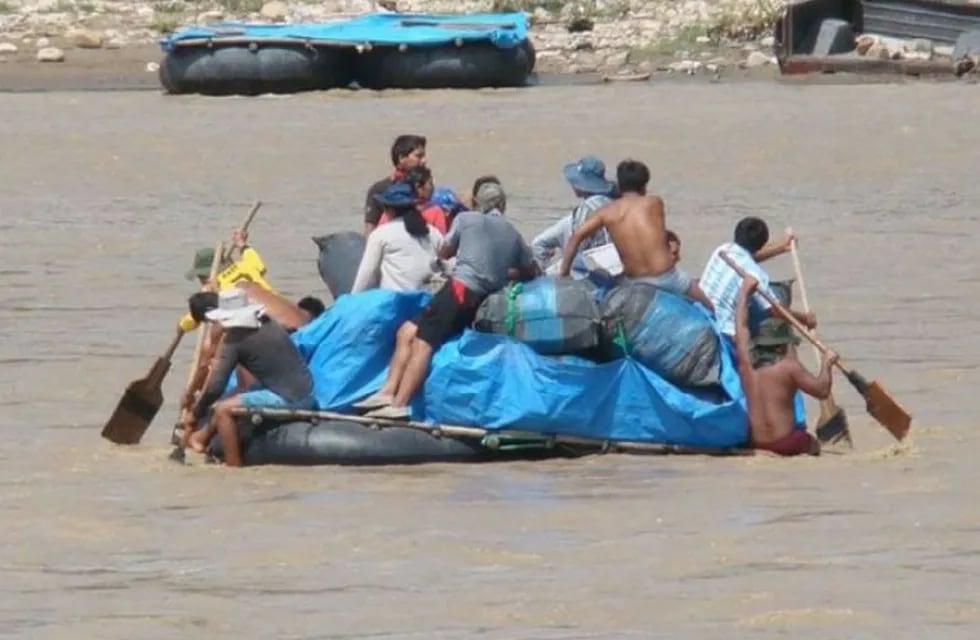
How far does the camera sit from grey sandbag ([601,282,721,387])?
10953 millimetres

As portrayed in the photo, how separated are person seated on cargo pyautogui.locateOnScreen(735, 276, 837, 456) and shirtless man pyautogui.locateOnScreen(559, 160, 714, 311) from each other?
50 cm

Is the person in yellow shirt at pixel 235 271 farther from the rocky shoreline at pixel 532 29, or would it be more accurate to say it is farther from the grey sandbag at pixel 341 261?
the rocky shoreline at pixel 532 29

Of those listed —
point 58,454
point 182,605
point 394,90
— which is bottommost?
point 394,90

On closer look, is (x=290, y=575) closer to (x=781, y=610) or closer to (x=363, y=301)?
(x=781, y=610)

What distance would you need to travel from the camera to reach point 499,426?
10867 mm

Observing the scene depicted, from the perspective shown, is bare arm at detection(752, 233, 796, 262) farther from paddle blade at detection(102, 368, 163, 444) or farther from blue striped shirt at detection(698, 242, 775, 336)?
paddle blade at detection(102, 368, 163, 444)

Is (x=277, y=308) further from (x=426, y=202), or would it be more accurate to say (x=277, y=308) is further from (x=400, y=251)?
(x=426, y=202)

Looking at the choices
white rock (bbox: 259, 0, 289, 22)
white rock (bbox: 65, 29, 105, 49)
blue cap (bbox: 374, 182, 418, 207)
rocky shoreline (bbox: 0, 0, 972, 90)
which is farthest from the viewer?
white rock (bbox: 259, 0, 289, 22)

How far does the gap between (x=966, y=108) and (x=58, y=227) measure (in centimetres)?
1117

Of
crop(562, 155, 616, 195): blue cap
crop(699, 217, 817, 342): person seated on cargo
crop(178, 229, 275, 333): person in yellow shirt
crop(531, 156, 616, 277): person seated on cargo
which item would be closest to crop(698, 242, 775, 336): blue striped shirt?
crop(699, 217, 817, 342): person seated on cargo

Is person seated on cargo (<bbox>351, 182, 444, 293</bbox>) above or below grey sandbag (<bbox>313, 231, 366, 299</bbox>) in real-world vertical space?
above

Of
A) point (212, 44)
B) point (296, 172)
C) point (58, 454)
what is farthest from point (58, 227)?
point (212, 44)

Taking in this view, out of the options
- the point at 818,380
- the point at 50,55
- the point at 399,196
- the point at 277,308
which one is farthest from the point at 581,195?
the point at 50,55

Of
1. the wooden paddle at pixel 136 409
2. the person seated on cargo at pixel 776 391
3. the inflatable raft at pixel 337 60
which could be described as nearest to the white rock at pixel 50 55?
the inflatable raft at pixel 337 60
